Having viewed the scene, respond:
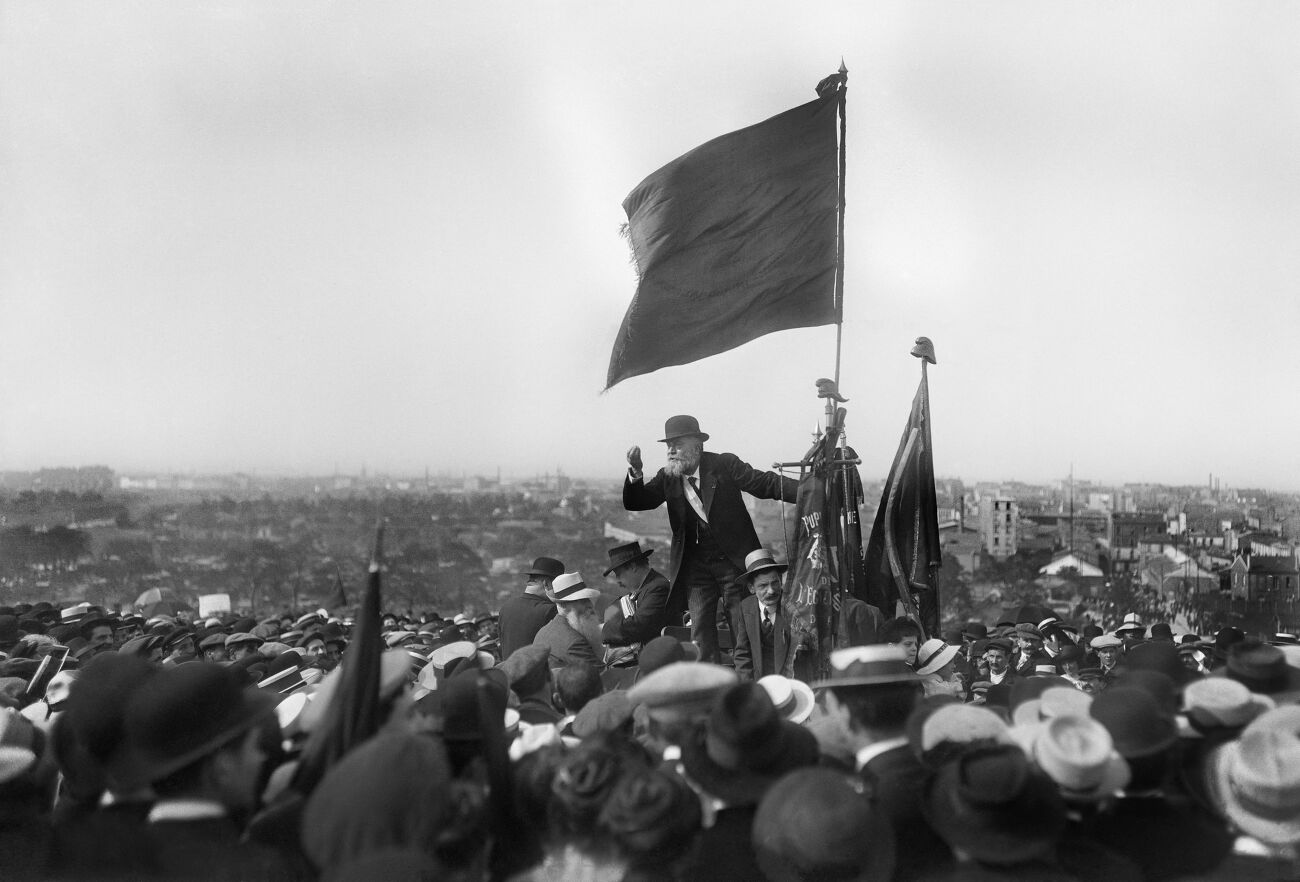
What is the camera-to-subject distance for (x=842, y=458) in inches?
251

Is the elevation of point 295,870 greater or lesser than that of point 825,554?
lesser

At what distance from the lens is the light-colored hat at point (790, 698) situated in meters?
3.67

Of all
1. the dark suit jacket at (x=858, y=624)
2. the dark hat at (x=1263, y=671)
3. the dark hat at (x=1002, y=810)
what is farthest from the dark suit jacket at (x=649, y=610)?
the dark hat at (x=1002, y=810)

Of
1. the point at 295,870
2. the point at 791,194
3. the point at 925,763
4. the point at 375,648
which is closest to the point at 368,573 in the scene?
the point at 375,648

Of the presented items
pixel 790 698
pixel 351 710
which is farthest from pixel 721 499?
pixel 351 710

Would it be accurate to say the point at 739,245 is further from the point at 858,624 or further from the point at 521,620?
the point at 521,620

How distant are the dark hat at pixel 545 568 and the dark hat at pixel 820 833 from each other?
5.37 metres

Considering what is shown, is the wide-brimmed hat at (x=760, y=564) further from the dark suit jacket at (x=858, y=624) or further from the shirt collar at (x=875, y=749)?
the shirt collar at (x=875, y=749)

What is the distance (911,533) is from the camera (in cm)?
662

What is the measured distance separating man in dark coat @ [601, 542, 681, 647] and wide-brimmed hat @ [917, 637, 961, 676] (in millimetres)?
1759

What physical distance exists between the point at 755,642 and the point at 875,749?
3.64 meters

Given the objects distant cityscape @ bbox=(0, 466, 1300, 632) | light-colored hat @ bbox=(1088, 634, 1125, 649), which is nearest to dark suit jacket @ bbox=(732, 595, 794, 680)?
light-colored hat @ bbox=(1088, 634, 1125, 649)

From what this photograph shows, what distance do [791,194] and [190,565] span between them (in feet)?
119

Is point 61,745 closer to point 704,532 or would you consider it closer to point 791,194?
point 704,532
